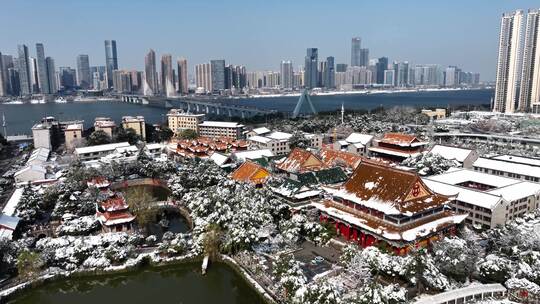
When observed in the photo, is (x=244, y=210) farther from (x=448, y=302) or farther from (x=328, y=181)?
(x=448, y=302)

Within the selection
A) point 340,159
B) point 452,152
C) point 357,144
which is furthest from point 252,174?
point 452,152

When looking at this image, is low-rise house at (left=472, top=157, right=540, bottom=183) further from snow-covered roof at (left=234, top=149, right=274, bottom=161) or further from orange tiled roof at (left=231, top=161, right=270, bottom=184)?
snow-covered roof at (left=234, top=149, right=274, bottom=161)

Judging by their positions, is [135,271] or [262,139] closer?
[135,271]

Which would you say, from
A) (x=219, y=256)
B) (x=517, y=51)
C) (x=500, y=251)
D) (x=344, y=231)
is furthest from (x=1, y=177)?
(x=517, y=51)

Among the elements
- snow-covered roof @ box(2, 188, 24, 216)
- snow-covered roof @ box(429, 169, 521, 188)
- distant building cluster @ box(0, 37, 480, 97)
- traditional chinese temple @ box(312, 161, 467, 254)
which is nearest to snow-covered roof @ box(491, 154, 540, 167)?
snow-covered roof @ box(429, 169, 521, 188)

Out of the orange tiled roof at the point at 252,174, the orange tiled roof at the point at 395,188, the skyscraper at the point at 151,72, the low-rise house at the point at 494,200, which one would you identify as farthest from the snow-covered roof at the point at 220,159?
the skyscraper at the point at 151,72

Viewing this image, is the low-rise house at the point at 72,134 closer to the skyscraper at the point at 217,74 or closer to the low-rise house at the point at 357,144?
the low-rise house at the point at 357,144

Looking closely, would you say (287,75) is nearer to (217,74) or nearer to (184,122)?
(217,74)
